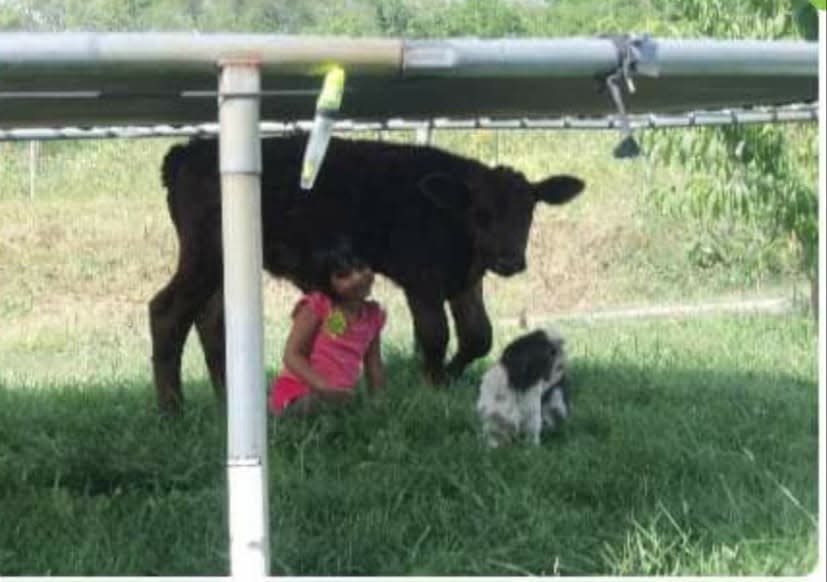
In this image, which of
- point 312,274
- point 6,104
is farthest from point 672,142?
point 6,104

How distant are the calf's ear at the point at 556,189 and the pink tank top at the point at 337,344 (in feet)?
3.46

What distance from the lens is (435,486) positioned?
20.6 feet

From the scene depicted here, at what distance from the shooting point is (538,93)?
608 centimetres

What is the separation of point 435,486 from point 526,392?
101 centimetres

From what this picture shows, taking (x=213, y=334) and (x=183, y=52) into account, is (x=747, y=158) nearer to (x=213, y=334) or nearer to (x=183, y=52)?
(x=213, y=334)

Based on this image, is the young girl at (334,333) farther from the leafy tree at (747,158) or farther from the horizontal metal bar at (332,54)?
the leafy tree at (747,158)

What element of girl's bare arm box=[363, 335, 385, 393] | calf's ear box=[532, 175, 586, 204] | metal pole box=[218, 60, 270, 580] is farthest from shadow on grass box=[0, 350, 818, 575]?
metal pole box=[218, 60, 270, 580]

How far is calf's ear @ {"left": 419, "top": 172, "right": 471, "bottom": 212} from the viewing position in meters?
8.37

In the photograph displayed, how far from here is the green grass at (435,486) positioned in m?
5.45

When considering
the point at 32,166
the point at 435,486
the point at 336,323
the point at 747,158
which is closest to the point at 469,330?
the point at 336,323

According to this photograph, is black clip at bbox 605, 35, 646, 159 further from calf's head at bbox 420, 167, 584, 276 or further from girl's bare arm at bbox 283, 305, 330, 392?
calf's head at bbox 420, 167, 584, 276

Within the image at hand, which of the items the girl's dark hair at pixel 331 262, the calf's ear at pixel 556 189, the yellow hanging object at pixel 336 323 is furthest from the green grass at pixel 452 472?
the calf's ear at pixel 556 189

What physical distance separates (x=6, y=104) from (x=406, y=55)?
7.25ft

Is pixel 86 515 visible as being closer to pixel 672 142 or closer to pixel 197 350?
pixel 197 350
